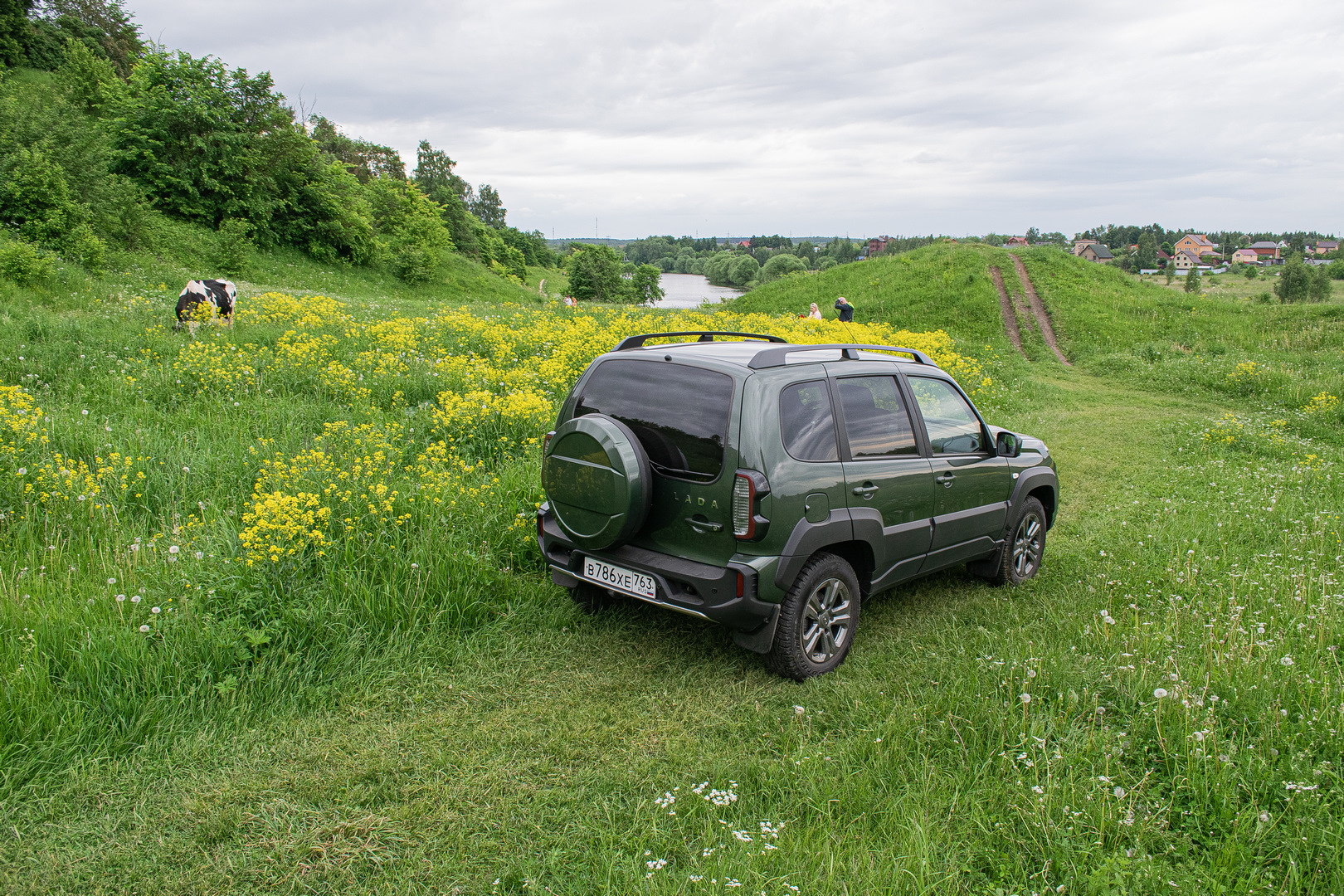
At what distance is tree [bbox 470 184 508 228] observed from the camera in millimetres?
111938

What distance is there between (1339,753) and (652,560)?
307cm

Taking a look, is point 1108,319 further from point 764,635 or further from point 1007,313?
point 764,635

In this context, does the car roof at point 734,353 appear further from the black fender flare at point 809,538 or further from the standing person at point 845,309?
the standing person at point 845,309

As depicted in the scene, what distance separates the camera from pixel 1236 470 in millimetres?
8617

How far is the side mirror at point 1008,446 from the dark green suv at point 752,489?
0.65 metres

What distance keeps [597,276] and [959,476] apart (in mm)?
83159

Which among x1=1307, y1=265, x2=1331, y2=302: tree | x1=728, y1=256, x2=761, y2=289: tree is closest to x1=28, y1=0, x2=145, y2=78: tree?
x1=1307, y1=265, x2=1331, y2=302: tree

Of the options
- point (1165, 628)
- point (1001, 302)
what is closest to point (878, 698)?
point (1165, 628)

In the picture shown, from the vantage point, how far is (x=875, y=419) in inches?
177

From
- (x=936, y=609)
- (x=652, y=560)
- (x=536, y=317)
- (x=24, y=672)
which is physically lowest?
(x=936, y=609)

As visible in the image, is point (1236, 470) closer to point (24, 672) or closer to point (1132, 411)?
point (1132, 411)

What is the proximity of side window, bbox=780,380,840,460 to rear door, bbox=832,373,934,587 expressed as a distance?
10 cm

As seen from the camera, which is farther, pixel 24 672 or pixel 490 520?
pixel 490 520

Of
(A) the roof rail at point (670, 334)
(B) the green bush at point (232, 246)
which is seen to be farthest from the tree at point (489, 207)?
(A) the roof rail at point (670, 334)
